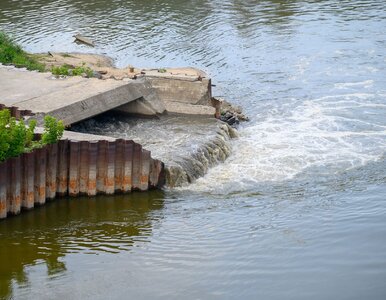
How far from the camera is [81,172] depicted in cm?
2988

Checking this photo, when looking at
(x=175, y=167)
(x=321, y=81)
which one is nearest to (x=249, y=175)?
(x=175, y=167)

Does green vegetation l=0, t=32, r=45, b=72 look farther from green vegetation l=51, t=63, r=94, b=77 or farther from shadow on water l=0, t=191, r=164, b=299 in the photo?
shadow on water l=0, t=191, r=164, b=299

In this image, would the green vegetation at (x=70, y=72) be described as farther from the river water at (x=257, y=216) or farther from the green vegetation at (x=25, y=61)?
the river water at (x=257, y=216)

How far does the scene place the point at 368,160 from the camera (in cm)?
3359

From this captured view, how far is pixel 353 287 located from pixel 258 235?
14.0 ft

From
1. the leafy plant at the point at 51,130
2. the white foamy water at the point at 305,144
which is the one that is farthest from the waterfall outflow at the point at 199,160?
the leafy plant at the point at 51,130

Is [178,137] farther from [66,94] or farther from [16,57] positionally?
[16,57]

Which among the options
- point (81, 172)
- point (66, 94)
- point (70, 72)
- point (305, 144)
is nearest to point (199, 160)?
point (81, 172)

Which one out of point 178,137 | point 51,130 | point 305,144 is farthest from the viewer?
point 305,144

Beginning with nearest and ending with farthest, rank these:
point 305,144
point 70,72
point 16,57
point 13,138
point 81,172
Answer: point 13,138 < point 81,172 < point 305,144 < point 70,72 < point 16,57

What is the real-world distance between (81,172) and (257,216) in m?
6.38

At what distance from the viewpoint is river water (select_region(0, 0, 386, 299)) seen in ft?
79.8

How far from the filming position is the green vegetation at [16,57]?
4321 centimetres

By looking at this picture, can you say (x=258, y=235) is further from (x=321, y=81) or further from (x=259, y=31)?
(x=259, y=31)
